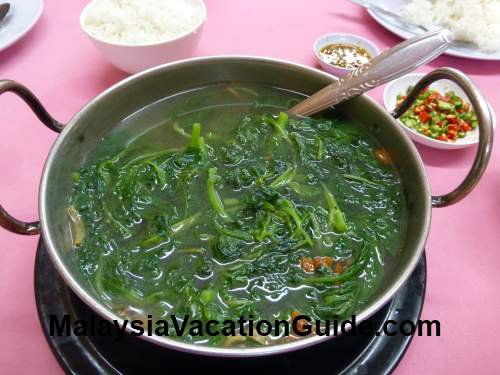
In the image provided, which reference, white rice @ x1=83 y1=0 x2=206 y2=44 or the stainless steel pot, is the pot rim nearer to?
the stainless steel pot

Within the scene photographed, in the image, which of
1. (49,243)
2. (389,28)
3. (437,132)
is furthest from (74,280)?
(389,28)

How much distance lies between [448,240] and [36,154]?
2028mm

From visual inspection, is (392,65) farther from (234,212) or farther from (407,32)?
(407,32)

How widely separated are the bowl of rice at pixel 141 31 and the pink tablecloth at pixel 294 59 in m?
0.31

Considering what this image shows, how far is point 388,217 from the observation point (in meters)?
1.55

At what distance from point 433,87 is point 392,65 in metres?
0.97

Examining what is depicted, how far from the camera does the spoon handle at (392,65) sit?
165 centimetres

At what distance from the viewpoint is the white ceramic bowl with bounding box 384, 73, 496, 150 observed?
2059 millimetres

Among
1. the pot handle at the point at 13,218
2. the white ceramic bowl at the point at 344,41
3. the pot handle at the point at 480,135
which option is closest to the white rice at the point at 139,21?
the white ceramic bowl at the point at 344,41

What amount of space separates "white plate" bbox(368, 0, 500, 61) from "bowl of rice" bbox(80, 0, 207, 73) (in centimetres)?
130

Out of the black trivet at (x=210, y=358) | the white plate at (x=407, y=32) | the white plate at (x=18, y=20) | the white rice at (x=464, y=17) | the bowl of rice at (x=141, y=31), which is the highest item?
the white rice at (x=464, y=17)

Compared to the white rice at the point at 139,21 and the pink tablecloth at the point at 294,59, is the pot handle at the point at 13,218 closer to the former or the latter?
the pink tablecloth at the point at 294,59

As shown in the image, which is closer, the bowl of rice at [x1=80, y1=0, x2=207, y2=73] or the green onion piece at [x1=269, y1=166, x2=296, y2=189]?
the green onion piece at [x1=269, y1=166, x2=296, y2=189]

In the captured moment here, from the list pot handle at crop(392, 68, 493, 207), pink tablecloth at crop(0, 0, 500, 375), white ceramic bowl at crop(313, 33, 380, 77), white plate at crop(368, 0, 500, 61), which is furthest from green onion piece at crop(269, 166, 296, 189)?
white plate at crop(368, 0, 500, 61)
